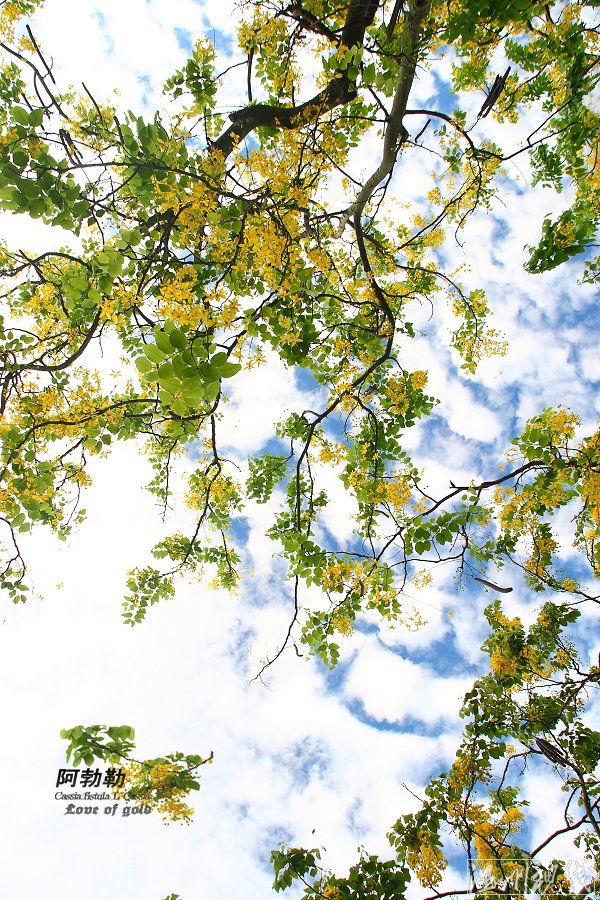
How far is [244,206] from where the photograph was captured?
293 centimetres

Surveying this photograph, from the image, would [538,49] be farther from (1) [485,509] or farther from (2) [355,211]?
(1) [485,509]

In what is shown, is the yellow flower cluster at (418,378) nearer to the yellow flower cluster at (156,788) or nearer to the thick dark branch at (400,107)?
the thick dark branch at (400,107)

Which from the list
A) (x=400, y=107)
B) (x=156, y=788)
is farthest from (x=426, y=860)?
(x=400, y=107)

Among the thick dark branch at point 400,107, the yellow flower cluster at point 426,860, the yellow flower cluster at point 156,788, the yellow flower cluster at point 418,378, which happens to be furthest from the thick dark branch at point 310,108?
the yellow flower cluster at point 426,860

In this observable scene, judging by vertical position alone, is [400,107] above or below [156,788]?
above

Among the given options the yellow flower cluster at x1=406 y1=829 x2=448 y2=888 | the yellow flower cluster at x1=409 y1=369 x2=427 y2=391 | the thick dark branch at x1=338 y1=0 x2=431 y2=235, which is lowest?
the yellow flower cluster at x1=406 y1=829 x2=448 y2=888

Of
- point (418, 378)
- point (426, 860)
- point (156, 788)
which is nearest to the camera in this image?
point (156, 788)

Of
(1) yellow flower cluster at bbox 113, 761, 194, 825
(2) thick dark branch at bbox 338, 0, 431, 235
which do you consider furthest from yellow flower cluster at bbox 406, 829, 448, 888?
(2) thick dark branch at bbox 338, 0, 431, 235

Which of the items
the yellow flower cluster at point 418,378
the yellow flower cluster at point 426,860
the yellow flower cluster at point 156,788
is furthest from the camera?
the yellow flower cluster at point 418,378

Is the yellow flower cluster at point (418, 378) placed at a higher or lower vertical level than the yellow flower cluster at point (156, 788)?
higher

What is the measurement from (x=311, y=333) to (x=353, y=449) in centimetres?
127

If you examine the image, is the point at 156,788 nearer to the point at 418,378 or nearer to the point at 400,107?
the point at 418,378

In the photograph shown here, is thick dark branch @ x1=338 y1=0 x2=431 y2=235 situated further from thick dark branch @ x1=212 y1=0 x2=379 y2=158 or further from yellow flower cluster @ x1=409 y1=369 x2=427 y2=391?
yellow flower cluster @ x1=409 y1=369 x2=427 y2=391

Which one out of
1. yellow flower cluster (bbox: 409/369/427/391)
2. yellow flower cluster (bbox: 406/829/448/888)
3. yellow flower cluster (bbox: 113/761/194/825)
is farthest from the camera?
yellow flower cluster (bbox: 409/369/427/391)
